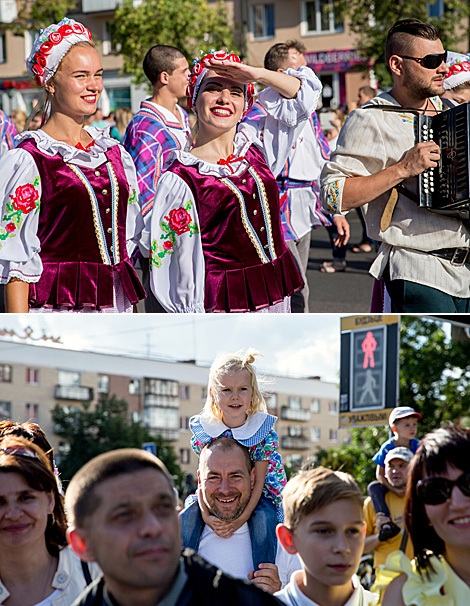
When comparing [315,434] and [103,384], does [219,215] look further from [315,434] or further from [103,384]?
[315,434]

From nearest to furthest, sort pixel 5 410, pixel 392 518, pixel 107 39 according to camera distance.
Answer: pixel 392 518 < pixel 5 410 < pixel 107 39

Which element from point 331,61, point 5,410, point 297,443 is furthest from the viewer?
point 331,61

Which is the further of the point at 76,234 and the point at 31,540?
the point at 76,234

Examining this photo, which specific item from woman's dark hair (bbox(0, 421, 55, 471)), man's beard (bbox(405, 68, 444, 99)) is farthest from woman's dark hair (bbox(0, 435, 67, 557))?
man's beard (bbox(405, 68, 444, 99))

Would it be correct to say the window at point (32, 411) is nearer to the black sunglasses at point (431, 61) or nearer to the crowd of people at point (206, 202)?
the crowd of people at point (206, 202)

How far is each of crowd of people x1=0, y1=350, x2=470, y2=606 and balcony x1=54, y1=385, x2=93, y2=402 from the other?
2870 mm

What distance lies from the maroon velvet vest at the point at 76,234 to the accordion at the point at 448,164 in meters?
1.30

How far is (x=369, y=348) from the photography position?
Result: 4.68 m

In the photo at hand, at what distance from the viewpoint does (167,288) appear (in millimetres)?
5203

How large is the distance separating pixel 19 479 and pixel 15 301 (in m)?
1.76

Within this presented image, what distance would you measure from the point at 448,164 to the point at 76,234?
1597 millimetres

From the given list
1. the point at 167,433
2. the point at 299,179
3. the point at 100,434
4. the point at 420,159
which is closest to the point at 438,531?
the point at 420,159

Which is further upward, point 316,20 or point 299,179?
point 316,20

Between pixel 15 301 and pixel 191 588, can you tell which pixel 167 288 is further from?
pixel 191 588
